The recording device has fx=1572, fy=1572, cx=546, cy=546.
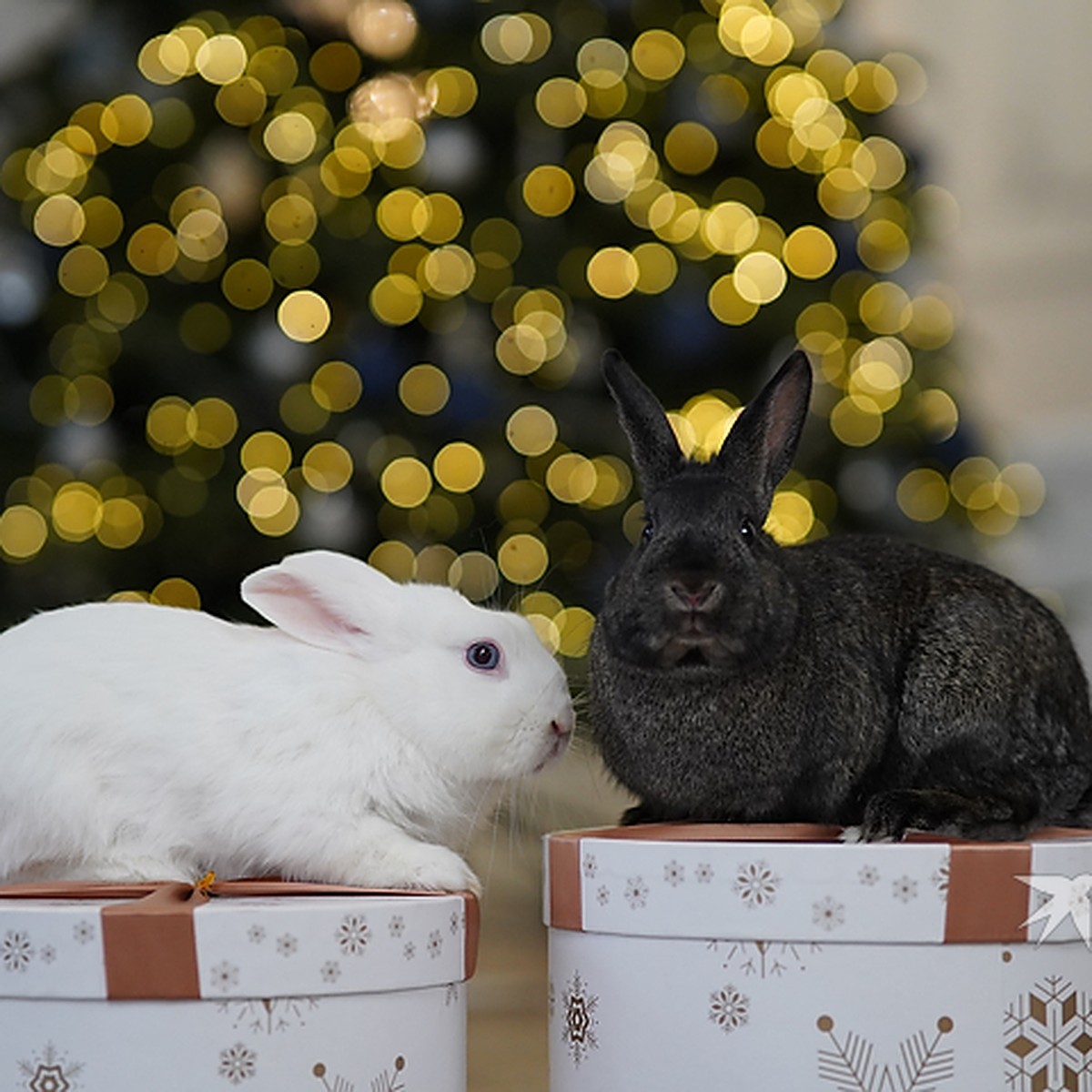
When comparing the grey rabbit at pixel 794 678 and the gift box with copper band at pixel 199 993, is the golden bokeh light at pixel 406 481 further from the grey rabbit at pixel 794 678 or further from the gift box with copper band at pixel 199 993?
the gift box with copper band at pixel 199 993

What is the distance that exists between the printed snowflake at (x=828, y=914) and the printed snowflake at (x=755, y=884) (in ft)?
0.10

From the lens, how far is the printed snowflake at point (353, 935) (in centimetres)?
Answer: 102

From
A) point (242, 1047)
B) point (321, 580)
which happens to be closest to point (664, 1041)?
point (242, 1047)

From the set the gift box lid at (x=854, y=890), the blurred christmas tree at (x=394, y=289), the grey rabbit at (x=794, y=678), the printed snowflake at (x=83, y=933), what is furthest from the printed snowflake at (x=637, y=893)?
the blurred christmas tree at (x=394, y=289)

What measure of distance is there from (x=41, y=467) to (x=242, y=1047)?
5.22 feet

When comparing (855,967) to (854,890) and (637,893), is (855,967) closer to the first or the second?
(854,890)

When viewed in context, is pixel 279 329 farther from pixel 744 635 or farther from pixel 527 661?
pixel 744 635

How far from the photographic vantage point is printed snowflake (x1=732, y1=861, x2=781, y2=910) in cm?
106

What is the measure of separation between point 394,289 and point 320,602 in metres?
1.29

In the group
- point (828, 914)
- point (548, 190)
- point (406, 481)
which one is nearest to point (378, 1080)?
point (828, 914)

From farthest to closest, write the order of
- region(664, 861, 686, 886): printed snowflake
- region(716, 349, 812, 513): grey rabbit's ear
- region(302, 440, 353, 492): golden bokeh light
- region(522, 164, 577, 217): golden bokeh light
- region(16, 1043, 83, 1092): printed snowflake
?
1. region(522, 164, 577, 217): golden bokeh light
2. region(302, 440, 353, 492): golden bokeh light
3. region(716, 349, 812, 513): grey rabbit's ear
4. region(664, 861, 686, 886): printed snowflake
5. region(16, 1043, 83, 1092): printed snowflake

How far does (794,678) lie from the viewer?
1174mm

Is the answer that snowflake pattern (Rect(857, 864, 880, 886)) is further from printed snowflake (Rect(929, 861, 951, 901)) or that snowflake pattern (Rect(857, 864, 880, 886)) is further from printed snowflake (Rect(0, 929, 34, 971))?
printed snowflake (Rect(0, 929, 34, 971))

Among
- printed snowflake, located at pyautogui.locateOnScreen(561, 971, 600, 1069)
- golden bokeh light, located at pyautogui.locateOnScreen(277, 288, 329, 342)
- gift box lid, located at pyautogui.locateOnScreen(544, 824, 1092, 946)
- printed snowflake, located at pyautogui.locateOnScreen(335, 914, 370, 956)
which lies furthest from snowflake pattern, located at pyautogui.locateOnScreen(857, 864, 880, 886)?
golden bokeh light, located at pyautogui.locateOnScreen(277, 288, 329, 342)
